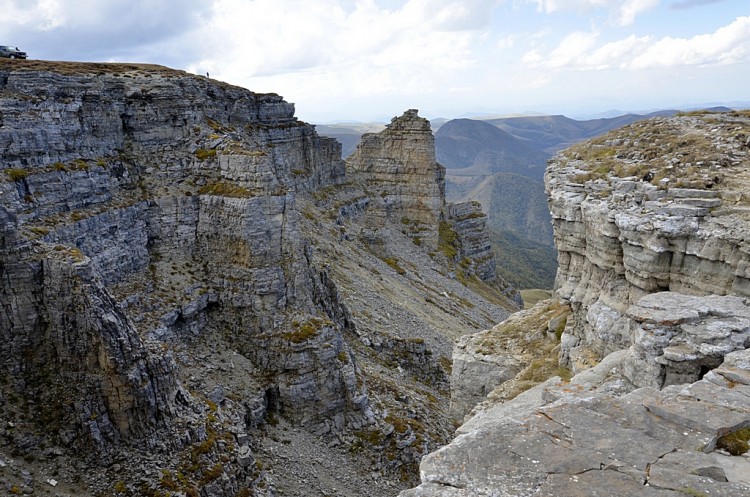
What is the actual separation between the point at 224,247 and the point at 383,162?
63169mm

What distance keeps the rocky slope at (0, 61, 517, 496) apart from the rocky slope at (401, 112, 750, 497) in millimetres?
12183

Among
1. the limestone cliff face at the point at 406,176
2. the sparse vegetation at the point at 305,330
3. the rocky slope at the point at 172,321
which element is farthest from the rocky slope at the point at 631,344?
the limestone cliff face at the point at 406,176

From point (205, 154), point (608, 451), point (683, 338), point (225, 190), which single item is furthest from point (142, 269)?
point (608, 451)

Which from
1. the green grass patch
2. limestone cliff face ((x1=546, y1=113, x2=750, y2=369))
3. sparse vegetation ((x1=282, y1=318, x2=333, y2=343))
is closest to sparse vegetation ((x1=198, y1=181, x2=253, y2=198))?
the green grass patch

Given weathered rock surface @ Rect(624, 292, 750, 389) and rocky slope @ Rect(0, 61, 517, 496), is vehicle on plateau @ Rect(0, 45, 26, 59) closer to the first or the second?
rocky slope @ Rect(0, 61, 517, 496)

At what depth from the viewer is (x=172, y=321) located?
3772 cm

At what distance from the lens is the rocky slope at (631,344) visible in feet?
36.9

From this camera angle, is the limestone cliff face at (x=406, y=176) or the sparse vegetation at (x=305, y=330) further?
the limestone cliff face at (x=406, y=176)

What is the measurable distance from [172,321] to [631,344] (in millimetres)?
29453

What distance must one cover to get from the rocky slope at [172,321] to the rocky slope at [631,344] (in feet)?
40.0

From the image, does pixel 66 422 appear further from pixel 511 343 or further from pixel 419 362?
pixel 419 362

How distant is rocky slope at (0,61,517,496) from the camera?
29.2 m

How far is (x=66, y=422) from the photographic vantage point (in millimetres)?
28828

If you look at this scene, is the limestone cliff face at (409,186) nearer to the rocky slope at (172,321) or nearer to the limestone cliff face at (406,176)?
the limestone cliff face at (406,176)
